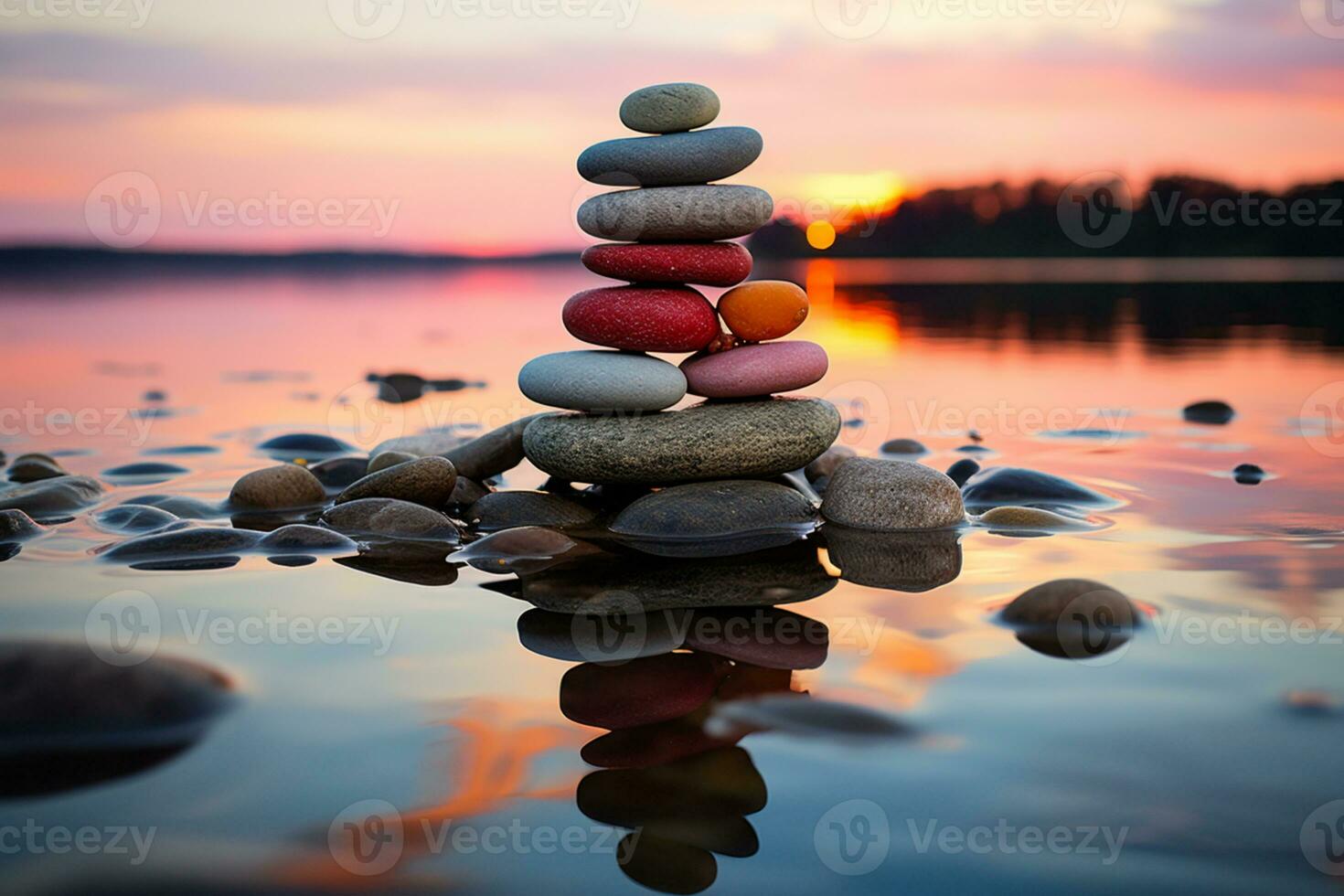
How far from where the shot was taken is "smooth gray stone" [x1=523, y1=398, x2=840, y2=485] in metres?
5.86

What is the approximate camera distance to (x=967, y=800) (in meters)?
2.71

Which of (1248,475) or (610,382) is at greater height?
(1248,475)

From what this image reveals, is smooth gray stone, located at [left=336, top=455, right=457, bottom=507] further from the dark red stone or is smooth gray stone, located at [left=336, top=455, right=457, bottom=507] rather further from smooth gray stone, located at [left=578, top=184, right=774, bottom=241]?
the dark red stone

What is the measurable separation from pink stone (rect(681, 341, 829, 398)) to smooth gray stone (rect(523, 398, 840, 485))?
105 millimetres

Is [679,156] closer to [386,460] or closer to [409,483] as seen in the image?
[409,483]

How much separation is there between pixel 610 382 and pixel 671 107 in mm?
1550

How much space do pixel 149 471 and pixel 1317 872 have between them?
665 cm

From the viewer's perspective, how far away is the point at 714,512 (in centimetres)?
562

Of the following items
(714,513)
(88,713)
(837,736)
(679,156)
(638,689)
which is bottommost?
(88,713)

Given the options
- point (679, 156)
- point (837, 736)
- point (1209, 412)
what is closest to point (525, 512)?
point (679, 156)

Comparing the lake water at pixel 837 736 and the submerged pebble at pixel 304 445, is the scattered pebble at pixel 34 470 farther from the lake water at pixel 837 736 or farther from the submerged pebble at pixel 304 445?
the submerged pebble at pixel 304 445

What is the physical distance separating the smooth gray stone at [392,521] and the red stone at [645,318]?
1.29 m

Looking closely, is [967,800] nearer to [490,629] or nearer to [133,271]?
[490,629]

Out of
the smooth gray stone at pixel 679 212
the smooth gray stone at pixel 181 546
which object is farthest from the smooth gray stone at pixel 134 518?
the smooth gray stone at pixel 679 212
